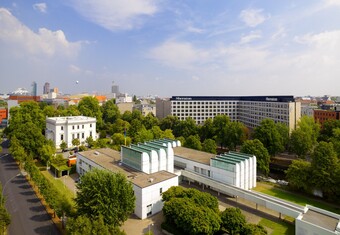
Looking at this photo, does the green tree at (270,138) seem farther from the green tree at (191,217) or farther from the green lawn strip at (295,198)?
the green tree at (191,217)

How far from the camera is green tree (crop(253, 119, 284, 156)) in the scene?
5556 centimetres

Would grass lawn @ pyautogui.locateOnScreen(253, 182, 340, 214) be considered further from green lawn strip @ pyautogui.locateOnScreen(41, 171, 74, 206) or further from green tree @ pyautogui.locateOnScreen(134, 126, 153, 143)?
green lawn strip @ pyautogui.locateOnScreen(41, 171, 74, 206)

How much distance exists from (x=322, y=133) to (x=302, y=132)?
15.6m

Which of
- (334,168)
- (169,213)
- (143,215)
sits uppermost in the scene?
(334,168)

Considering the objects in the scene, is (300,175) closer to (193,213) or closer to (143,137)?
(193,213)

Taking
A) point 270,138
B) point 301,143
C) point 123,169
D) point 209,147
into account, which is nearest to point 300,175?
point 270,138

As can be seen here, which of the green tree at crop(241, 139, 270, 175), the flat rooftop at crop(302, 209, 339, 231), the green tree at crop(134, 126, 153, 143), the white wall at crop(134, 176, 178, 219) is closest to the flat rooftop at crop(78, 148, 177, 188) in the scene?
the white wall at crop(134, 176, 178, 219)

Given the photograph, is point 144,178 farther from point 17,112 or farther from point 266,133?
point 17,112

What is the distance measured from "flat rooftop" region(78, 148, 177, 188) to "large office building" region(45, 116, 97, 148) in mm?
21932

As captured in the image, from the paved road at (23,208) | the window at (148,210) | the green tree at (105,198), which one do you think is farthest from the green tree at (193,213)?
the paved road at (23,208)

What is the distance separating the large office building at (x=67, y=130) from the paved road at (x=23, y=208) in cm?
2010

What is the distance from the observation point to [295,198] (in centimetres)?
3819

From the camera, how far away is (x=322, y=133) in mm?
67000

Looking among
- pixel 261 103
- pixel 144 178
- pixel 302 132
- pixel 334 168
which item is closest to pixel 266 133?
pixel 302 132
